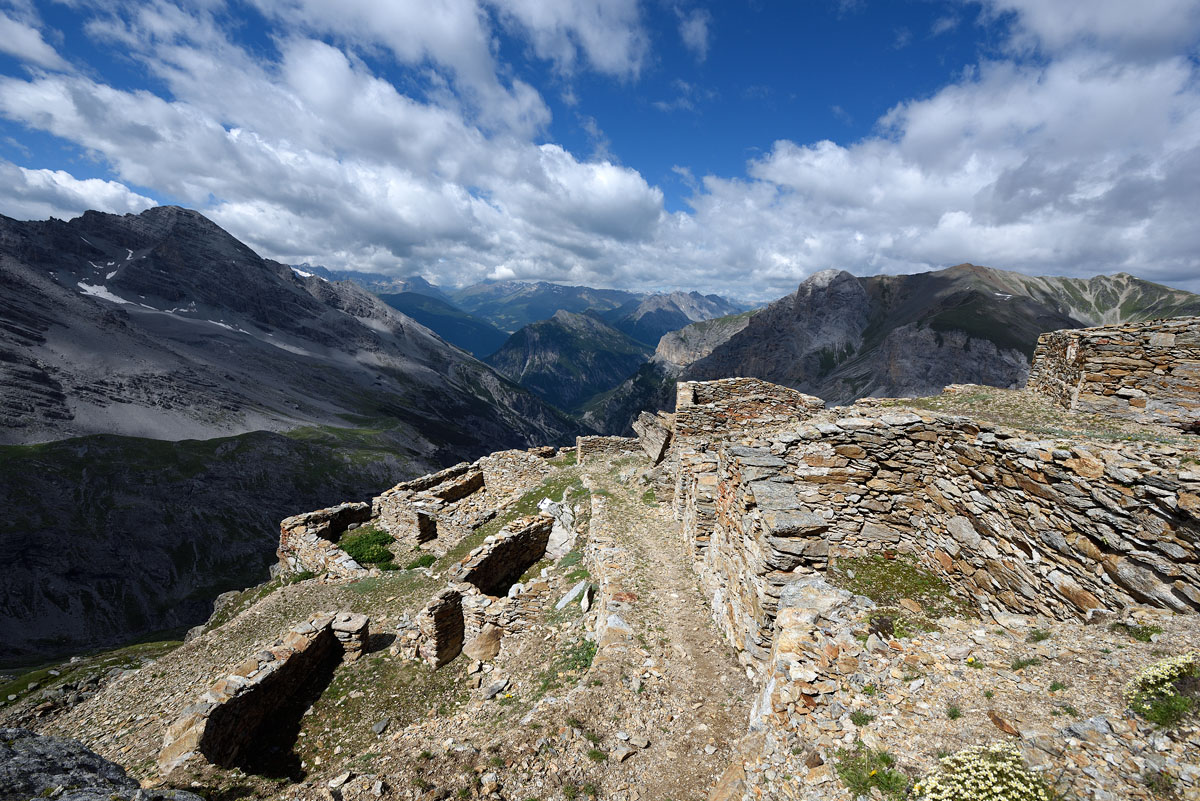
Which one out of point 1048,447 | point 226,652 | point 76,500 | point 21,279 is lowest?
point 76,500

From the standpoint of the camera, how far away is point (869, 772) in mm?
5273

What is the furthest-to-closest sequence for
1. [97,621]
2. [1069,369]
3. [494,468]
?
[97,621] → [494,468] → [1069,369]

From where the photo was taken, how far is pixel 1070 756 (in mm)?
4516

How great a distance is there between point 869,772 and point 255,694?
45.7ft

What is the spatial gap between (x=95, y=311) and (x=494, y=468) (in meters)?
273

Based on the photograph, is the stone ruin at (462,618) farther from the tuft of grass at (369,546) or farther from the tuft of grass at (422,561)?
the tuft of grass at (369,546)

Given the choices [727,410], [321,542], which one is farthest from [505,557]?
[321,542]

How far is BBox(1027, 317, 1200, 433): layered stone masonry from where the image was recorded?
12.4 metres

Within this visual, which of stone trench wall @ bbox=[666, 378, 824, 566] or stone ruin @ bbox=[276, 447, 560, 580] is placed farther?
stone ruin @ bbox=[276, 447, 560, 580]

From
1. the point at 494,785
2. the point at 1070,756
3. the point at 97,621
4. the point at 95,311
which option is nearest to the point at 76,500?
the point at 97,621

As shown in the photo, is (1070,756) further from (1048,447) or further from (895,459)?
(895,459)

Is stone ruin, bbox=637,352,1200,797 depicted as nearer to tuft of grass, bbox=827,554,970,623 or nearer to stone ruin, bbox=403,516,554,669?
tuft of grass, bbox=827,554,970,623

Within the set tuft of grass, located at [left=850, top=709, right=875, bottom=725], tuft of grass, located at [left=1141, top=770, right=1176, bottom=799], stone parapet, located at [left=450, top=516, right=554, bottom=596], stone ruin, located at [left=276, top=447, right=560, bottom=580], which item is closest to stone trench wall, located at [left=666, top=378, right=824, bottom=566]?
stone parapet, located at [left=450, top=516, right=554, bottom=596]

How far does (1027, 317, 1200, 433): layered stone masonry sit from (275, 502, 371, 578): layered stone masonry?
95.6 feet
